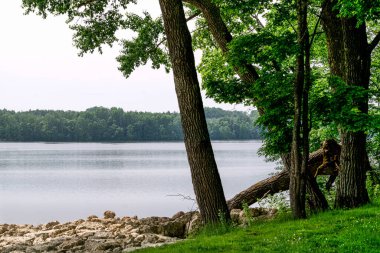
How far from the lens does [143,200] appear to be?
115 feet

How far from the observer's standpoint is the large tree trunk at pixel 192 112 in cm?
1092

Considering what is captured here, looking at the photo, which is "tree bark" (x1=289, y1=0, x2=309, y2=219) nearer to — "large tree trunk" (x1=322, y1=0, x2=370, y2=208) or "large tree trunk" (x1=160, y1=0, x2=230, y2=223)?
"large tree trunk" (x1=322, y1=0, x2=370, y2=208)

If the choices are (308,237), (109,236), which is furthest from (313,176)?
(109,236)

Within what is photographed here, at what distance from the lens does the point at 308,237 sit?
26.6 feet

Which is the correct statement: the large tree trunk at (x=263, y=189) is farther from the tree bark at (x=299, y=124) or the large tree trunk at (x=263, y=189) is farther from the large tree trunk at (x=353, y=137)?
the tree bark at (x=299, y=124)

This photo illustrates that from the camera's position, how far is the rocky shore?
10219 millimetres

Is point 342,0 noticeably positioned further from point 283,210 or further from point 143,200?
point 143,200

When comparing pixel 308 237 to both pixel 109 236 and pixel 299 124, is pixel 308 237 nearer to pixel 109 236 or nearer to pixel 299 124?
pixel 299 124

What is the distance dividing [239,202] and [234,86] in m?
4.64

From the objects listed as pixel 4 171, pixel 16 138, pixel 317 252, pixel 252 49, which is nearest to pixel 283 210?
pixel 252 49

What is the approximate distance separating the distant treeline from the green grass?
293 ft

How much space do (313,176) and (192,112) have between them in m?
3.61

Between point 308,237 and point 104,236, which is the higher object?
point 308,237

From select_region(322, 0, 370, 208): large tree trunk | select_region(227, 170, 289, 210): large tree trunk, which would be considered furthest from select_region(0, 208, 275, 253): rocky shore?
Answer: select_region(322, 0, 370, 208): large tree trunk
